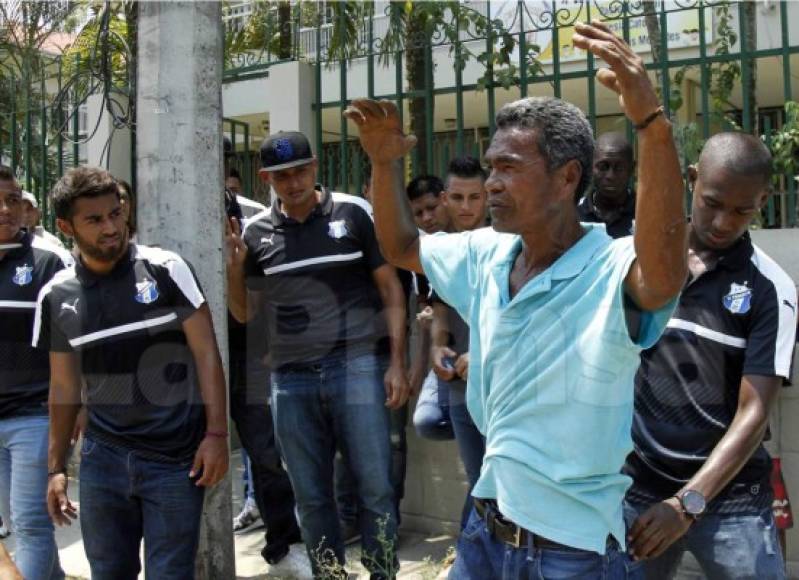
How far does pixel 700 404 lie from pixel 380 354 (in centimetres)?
180

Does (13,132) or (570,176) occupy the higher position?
(13,132)

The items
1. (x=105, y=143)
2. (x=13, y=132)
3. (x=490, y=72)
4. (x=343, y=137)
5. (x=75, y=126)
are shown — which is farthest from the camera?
(x=13, y=132)

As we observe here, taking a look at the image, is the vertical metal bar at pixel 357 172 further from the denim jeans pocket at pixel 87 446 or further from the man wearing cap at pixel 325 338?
the denim jeans pocket at pixel 87 446

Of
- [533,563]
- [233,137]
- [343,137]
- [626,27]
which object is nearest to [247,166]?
[233,137]

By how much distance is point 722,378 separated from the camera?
2.74 meters

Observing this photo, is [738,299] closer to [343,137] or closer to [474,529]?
[474,529]

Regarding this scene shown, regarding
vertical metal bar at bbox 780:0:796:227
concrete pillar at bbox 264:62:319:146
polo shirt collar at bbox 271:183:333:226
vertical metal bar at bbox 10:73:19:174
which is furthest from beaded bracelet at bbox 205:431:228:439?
vertical metal bar at bbox 10:73:19:174

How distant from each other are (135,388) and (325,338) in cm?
103

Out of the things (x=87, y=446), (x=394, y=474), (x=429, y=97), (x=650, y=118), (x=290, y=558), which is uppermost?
(x=429, y=97)

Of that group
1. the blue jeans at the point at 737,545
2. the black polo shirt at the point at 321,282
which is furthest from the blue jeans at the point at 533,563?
the black polo shirt at the point at 321,282

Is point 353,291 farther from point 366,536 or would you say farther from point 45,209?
point 45,209

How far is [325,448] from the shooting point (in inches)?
164

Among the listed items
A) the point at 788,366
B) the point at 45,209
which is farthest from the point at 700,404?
the point at 45,209

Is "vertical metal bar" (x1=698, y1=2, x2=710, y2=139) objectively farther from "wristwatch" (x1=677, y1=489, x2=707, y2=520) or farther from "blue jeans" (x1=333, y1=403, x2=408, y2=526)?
"wristwatch" (x1=677, y1=489, x2=707, y2=520)
